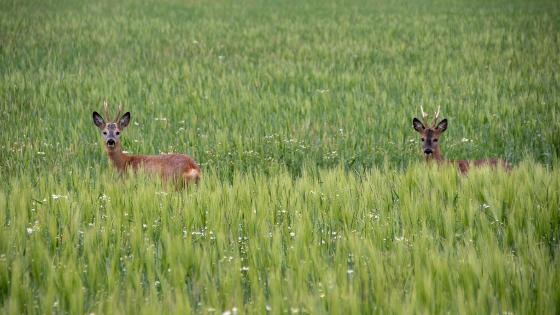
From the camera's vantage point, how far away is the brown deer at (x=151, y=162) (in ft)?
26.8

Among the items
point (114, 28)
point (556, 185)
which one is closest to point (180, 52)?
point (114, 28)

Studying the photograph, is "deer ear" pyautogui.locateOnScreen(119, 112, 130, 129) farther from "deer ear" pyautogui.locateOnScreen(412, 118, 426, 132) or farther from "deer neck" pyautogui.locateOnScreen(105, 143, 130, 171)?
"deer ear" pyautogui.locateOnScreen(412, 118, 426, 132)

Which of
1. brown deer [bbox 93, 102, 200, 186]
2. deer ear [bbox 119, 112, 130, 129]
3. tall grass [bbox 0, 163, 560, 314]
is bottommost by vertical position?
tall grass [bbox 0, 163, 560, 314]

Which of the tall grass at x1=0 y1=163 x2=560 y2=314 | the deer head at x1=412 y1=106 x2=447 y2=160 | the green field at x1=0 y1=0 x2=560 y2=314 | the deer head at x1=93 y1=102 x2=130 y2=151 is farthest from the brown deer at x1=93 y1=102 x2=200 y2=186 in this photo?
the deer head at x1=412 y1=106 x2=447 y2=160

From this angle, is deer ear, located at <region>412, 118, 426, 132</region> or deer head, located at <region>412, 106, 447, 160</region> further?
deer ear, located at <region>412, 118, 426, 132</region>

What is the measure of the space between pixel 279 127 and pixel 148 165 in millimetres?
3065

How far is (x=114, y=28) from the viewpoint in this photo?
76.4 feet

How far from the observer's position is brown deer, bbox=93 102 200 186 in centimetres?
818

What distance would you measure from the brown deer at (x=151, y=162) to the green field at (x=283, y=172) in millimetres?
259

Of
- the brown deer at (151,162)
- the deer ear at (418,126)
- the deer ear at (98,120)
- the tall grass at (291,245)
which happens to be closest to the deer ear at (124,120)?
the brown deer at (151,162)

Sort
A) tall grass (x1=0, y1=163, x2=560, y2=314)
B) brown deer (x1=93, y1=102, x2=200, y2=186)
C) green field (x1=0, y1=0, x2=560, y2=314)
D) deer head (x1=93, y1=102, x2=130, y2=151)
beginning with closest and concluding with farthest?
1. tall grass (x1=0, y1=163, x2=560, y2=314)
2. green field (x1=0, y1=0, x2=560, y2=314)
3. brown deer (x1=93, y1=102, x2=200, y2=186)
4. deer head (x1=93, y1=102, x2=130, y2=151)

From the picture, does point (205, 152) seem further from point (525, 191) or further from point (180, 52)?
point (180, 52)

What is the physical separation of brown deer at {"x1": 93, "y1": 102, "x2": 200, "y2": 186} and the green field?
259mm

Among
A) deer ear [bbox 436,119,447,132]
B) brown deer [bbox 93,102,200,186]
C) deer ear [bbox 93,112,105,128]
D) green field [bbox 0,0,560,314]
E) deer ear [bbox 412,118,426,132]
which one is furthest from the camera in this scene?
deer ear [bbox 412,118,426,132]
